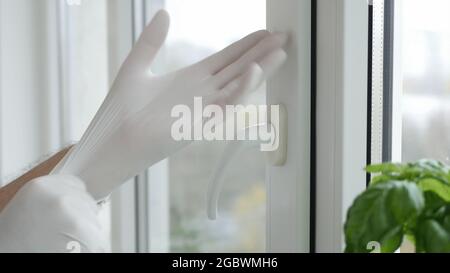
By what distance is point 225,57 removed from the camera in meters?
0.64

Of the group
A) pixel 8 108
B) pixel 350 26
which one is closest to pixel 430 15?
pixel 350 26

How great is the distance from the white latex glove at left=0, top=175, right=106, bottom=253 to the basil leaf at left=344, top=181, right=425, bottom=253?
0.29 meters

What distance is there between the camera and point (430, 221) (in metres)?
0.37

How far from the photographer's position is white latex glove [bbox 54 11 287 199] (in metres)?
0.62

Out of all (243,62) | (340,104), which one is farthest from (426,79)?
(243,62)

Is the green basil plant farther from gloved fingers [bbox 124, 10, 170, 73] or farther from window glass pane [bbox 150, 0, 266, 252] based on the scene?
window glass pane [bbox 150, 0, 266, 252]

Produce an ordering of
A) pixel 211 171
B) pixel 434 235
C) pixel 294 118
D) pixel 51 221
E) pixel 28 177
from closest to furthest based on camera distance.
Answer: pixel 434 235, pixel 51 221, pixel 294 118, pixel 28 177, pixel 211 171

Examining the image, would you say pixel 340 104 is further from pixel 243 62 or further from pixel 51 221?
pixel 51 221

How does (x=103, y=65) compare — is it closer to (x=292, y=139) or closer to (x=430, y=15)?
(x=292, y=139)

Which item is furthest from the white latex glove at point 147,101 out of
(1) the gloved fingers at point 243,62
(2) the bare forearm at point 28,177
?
(2) the bare forearm at point 28,177
